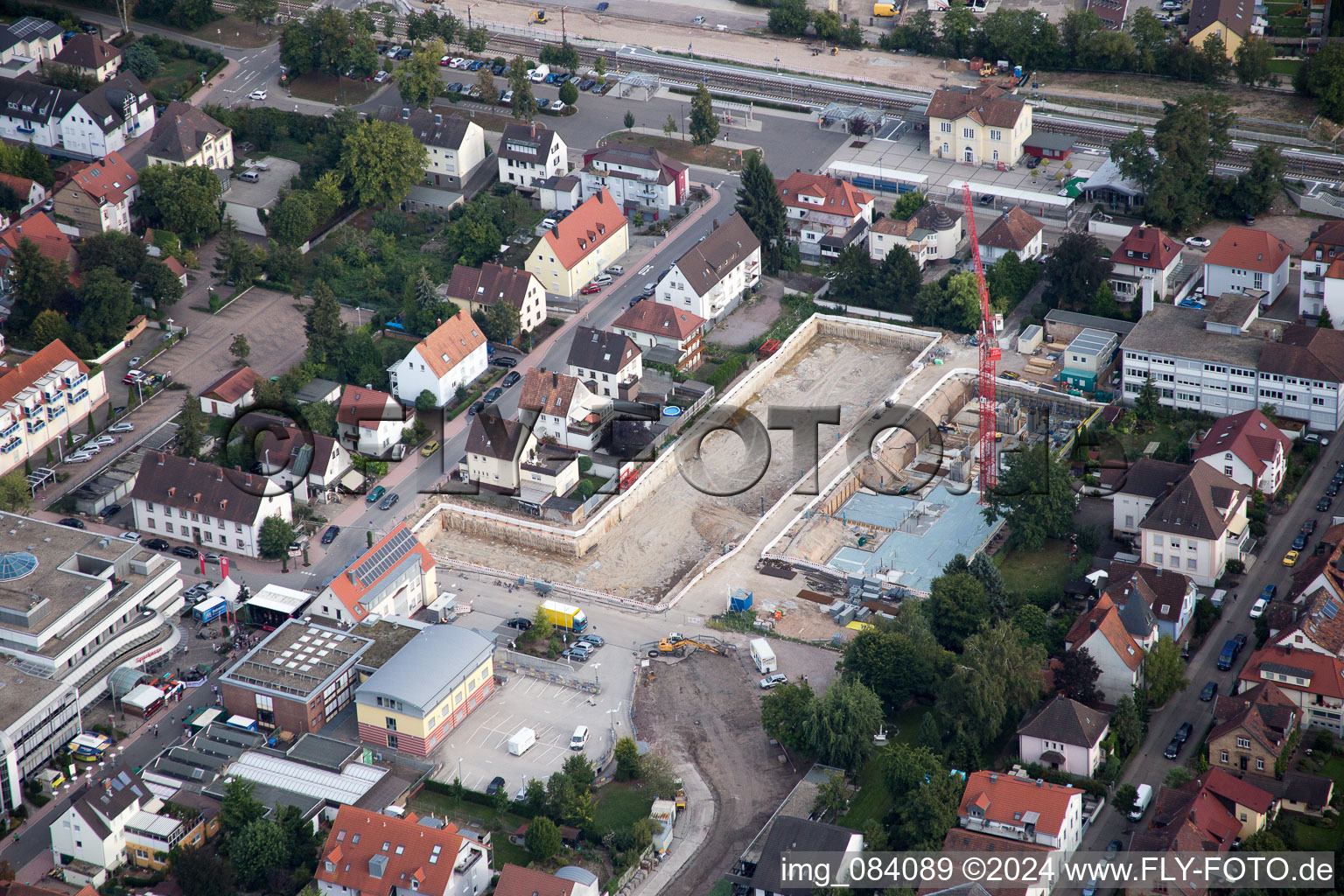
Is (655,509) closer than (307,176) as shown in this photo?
Yes

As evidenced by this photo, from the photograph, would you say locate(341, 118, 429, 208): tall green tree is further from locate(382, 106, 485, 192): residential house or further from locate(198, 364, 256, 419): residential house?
locate(198, 364, 256, 419): residential house

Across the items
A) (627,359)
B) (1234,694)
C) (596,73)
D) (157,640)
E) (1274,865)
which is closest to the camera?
(1274,865)

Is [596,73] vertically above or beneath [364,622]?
above

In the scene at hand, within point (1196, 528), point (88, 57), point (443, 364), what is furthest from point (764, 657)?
point (88, 57)

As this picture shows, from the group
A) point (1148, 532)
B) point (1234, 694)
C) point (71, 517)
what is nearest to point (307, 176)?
point (71, 517)

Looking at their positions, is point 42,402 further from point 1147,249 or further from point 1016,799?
point 1147,249

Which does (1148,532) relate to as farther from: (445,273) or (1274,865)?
(445,273)

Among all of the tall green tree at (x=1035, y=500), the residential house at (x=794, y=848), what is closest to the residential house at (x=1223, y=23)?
the tall green tree at (x=1035, y=500)
